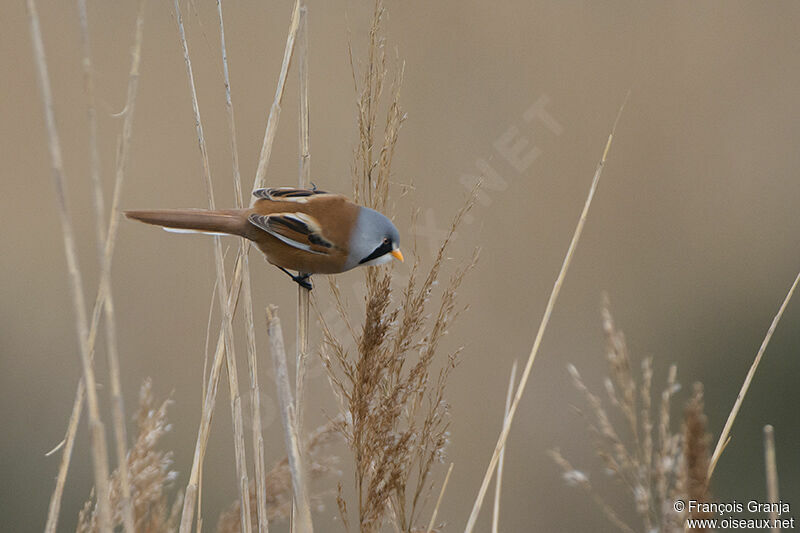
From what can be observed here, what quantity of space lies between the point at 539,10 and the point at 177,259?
8.72ft

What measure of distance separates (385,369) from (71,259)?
0.68 meters

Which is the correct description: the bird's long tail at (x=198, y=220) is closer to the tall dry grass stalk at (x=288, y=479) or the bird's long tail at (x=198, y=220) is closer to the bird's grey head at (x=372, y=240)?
the bird's grey head at (x=372, y=240)

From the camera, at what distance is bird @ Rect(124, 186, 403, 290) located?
1975mm

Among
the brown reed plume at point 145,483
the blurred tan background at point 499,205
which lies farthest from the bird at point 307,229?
the blurred tan background at point 499,205

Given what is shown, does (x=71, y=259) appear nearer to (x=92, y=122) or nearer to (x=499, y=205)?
(x=92, y=122)

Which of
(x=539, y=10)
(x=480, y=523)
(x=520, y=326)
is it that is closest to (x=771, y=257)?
(x=520, y=326)

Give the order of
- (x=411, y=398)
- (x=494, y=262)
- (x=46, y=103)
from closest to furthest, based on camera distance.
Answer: (x=46, y=103), (x=411, y=398), (x=494, y=262)

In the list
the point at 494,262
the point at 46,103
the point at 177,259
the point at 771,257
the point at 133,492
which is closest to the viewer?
the point at 46,103

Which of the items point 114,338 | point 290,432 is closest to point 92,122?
point 114,338

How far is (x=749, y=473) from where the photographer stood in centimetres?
478

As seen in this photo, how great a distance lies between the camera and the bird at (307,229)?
1975 millimetres

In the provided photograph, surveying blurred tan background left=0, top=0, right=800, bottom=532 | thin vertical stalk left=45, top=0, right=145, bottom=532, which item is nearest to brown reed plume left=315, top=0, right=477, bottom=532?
thin vertical stalk left=45, top=0, right=145, bottom=532

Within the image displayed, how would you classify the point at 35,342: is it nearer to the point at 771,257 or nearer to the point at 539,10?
the point at 539,10

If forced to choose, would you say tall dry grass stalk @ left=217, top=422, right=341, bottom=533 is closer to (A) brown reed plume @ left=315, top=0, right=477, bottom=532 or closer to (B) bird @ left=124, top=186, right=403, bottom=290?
(A) brown reed plume @ left=315, top=0, right=477, bottom=532
